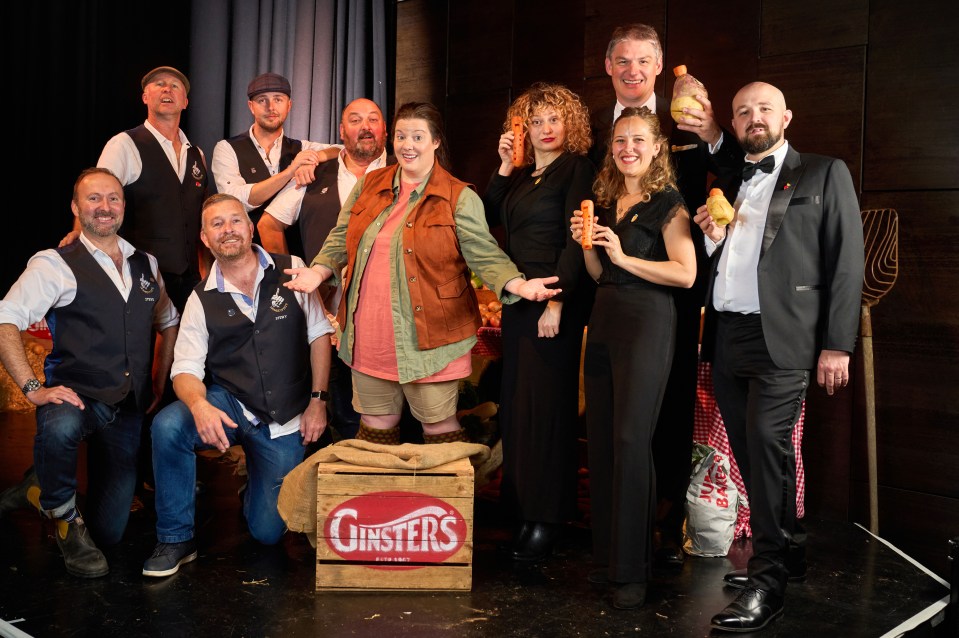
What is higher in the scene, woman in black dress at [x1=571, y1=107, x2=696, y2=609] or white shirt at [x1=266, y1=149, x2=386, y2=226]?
white shirt at [x1=266, y1=149, x2=386, y2=226]

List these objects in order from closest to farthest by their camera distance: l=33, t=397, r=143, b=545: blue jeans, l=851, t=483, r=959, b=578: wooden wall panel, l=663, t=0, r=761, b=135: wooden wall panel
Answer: l=33, t=397, r=143, b=545: blue jeans → l=851, t=483, r=959, b=578: wooden wall panel → l=663, t=0, r=761, b=135: wooden wall panel

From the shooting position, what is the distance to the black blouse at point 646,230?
3.01 metres

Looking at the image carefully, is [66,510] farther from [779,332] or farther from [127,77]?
[127,77]

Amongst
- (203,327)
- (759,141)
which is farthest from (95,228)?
(759,141)

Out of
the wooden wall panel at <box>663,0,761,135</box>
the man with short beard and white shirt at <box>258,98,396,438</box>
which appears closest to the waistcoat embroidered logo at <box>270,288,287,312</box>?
the man with short beard and white shirt at <box>258,98,396,438</box>

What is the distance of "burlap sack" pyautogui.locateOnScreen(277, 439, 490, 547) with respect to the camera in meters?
3.14

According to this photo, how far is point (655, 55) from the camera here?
336 cm

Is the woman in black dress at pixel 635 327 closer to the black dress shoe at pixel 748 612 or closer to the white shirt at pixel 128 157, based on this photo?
the black dress shoe at pixel 748 612

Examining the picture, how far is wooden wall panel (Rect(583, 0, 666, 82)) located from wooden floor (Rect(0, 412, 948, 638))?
2.89m

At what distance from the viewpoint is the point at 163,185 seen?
4.22 metres

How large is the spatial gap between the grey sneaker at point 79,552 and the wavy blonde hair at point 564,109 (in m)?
2.15

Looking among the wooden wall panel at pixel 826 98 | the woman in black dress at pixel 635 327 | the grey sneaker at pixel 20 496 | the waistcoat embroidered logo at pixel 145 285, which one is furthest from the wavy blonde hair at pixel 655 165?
the grey sneaker at pixel 20 496

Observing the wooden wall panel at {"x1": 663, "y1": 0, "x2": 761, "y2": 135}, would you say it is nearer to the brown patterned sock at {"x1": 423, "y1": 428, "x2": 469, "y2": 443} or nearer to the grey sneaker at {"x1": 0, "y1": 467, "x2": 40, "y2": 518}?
the brown patterned sock at {"x1": 423, "y1": 428, "x2": 469, "y2": 443}

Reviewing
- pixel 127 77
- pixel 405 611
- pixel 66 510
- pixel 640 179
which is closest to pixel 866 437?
pixel 640 179
